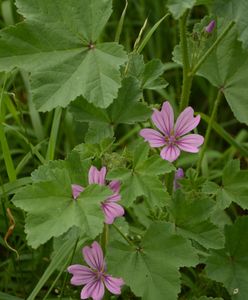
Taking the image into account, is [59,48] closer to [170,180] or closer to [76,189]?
[76,189]

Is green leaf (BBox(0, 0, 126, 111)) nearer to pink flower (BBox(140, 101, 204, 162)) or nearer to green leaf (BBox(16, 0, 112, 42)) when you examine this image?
green leaf (BBox(16, 0, 112, 42))

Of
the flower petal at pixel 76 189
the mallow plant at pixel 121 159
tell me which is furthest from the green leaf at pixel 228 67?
the flower petal at pixel 76 189

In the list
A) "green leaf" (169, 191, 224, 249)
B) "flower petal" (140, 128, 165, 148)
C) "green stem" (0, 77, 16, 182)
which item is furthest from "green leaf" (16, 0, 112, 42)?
"green stem" (0, 77, 16, 182)

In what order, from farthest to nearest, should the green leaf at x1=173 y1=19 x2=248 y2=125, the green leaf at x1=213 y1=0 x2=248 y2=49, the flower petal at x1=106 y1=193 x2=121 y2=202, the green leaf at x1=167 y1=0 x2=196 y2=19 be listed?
the green leaf at x1=173 y1=19 x2=248 y2=125, the flower petal at x1=106 y1=193 x2=121 y2=202, the green leaf at x1=213 y1=0 x2=248 y2=49, the green leaf at x1=167 y1=0 x2=196 y2=19

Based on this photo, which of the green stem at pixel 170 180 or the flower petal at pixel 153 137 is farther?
the green stem at pixel 170 180

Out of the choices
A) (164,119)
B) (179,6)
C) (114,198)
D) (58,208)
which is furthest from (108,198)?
(179,6)

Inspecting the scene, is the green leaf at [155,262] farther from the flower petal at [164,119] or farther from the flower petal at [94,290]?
the flower petal at [164,119]
